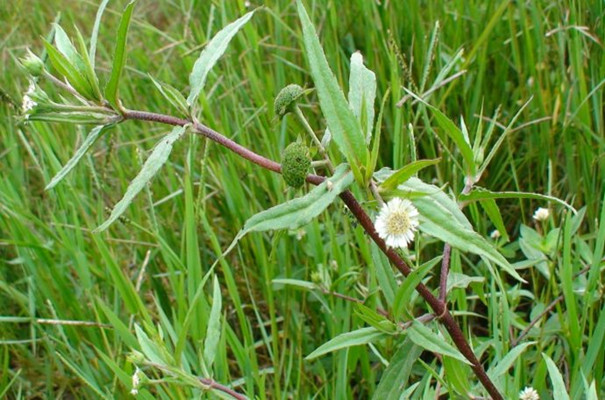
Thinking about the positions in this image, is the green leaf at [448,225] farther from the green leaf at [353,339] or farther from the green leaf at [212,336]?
the green leaf at [212,336]

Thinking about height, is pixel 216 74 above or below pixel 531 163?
above

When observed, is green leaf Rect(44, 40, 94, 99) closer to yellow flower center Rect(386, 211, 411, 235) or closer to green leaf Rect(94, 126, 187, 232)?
green leaf Rect(94, 126, 187, 232)

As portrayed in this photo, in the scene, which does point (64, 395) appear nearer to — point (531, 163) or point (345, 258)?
point (345, 258)

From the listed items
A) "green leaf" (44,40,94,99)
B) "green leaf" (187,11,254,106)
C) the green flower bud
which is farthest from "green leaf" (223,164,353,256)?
the green flower bud

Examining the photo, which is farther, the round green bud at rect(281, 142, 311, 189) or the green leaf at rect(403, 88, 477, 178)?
the green leaf at rect(403, 88, 477, 178)

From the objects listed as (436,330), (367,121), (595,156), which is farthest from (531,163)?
(367,121)

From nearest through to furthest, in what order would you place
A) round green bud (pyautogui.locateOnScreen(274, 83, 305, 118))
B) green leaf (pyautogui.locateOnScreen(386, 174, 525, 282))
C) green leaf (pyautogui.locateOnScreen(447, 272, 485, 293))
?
green leaf (pyautogui.locateOnScreen(386, 174, 525, 282)) < round green bud (pyautogui.locateOnScreen(274, 83, 305, 118)) < green leaf (pyautogui.locateOnScreen(447, 272, 485, 293))

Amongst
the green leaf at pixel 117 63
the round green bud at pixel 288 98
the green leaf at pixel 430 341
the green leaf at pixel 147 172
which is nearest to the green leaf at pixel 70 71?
the green leaf at pixel 117 63
